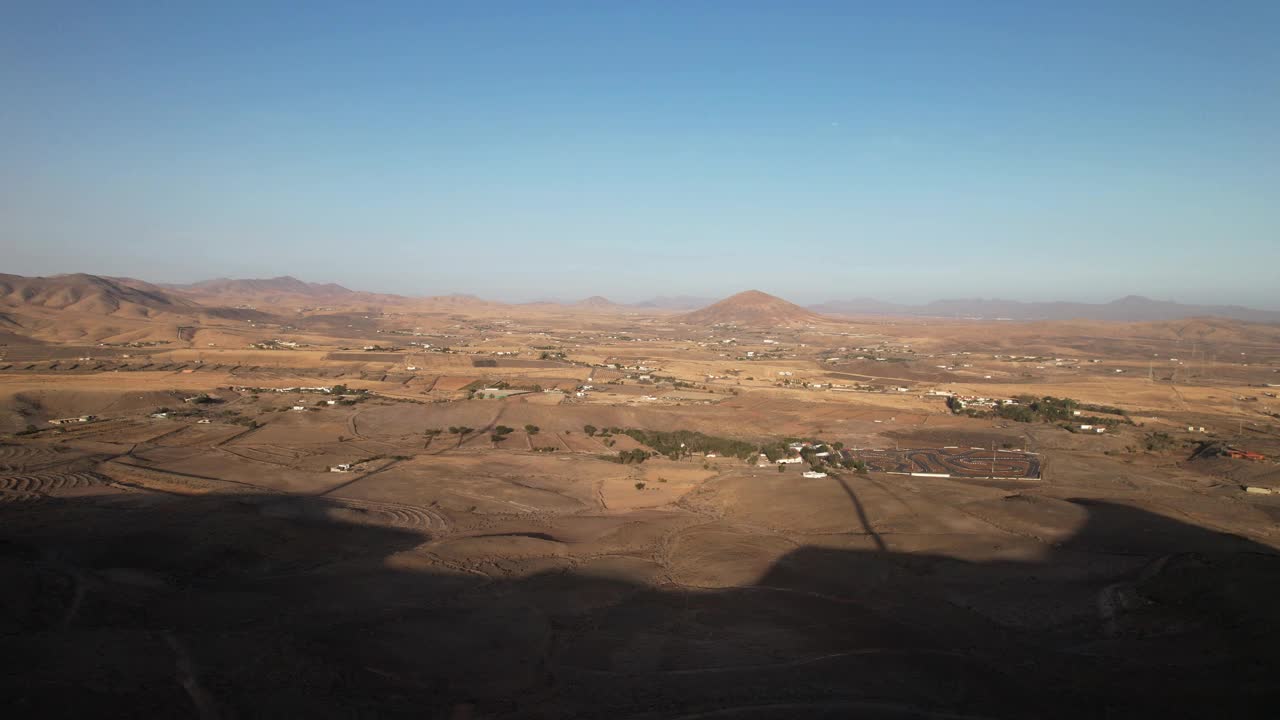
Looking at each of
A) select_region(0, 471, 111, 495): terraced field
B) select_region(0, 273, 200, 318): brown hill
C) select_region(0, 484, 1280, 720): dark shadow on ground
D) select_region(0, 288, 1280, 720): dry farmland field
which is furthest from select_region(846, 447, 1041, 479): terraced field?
select_region(0, 273, 200, 318): brown hill

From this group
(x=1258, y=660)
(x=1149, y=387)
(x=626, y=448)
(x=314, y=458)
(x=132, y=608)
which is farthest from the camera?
(x=1149, y=387)

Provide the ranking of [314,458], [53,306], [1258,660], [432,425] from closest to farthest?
[1258,660] < [314,458] < [432,425] < [53,306]

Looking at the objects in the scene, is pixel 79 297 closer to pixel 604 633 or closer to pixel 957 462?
pixel 957 462

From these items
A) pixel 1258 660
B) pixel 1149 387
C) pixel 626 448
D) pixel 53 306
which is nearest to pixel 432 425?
pixel 626 448

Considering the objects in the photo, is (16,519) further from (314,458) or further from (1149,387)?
(1149,387)

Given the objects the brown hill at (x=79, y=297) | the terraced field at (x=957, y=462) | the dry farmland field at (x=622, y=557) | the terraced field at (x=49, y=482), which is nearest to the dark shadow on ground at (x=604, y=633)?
the dry farmland field at (x=622, y=557)

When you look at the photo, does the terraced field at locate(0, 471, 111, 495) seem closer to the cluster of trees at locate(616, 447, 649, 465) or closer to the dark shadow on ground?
the dark shadow on ground
